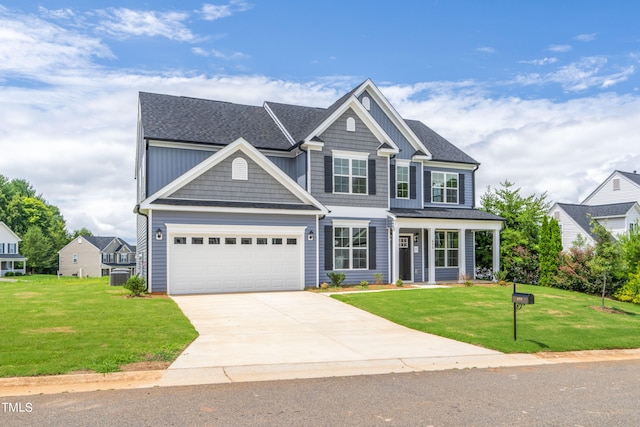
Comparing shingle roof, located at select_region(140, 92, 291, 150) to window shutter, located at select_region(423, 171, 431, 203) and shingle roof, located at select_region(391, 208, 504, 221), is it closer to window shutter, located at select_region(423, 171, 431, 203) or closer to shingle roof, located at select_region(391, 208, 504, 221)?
shingle roof, located at select_region(391, 208, 504, 221)

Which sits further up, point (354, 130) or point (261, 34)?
point (261, 34)

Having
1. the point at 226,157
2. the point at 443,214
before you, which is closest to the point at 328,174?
the point at 226,157

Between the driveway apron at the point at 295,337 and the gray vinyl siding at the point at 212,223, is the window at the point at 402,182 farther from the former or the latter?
the driveway apron at the point at 295,337

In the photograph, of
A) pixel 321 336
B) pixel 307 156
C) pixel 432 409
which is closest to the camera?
pixel 432 409

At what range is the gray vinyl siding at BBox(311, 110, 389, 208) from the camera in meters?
22.1

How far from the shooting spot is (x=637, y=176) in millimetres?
44469

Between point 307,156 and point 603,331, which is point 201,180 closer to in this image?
point 307,156

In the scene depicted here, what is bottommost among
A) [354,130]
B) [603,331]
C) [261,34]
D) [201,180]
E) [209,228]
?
[603,331]

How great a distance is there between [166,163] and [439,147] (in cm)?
1409

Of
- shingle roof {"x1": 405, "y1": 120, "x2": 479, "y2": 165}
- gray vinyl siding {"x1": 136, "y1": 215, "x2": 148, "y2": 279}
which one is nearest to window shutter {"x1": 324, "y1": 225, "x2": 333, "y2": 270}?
gray vinyl siding {"x1": 136, "y1": 215, "x2": 148, "y2": 279}

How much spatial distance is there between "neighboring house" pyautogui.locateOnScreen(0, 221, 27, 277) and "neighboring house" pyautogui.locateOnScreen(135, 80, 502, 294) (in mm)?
52508

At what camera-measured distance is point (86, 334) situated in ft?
33.5

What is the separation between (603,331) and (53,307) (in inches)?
559

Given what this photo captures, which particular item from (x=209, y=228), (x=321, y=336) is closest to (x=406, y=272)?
(x=209, y=228)
